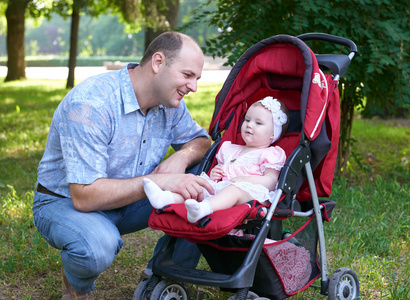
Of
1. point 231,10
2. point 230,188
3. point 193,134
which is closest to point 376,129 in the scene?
point 231,10

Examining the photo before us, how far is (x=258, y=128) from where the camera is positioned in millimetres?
2957

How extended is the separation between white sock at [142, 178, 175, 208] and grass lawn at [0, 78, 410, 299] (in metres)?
0.91

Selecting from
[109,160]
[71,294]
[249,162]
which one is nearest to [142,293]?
[71,294]

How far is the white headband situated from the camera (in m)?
2.95

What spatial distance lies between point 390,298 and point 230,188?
1.20m

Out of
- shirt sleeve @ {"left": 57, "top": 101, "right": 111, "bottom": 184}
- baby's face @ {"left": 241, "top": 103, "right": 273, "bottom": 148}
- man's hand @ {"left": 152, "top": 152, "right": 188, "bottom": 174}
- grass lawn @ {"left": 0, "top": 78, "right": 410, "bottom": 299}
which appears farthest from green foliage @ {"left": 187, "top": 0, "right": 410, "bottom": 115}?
shirt sleeve @ {"left": 57, "top": 101, "right": 111, "bottom": 184}

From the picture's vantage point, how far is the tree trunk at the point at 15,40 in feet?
56.3

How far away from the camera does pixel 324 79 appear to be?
9.05ft

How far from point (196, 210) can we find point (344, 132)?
355cm

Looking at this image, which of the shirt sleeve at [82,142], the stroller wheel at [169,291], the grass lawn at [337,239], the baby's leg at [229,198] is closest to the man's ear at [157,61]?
the shirt sleeve at [82,142]

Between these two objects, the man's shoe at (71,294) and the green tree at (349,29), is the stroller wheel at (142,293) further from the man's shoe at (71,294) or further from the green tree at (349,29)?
the green tree at (349,29)

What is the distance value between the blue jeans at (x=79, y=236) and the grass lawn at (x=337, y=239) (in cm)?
59

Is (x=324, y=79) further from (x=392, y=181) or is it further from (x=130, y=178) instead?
(x=392, y=181)

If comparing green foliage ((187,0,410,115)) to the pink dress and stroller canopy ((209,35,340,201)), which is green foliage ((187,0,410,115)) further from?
the pink dress
